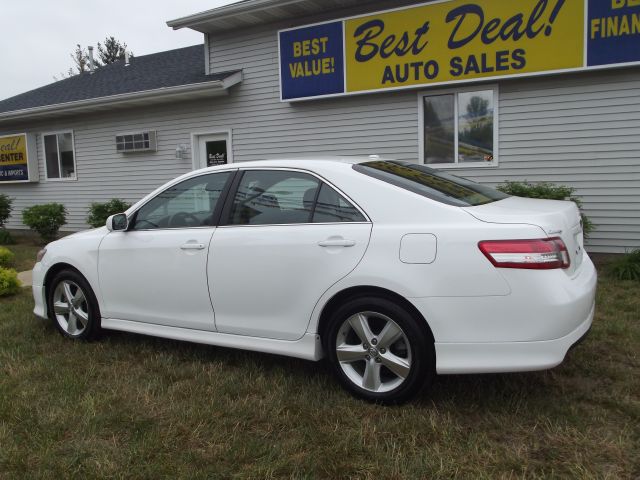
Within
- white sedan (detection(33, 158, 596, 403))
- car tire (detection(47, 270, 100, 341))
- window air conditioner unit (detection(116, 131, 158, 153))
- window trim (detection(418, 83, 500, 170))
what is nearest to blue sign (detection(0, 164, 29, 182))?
window air conditioner unit (detection(116, 131, 158, 153))

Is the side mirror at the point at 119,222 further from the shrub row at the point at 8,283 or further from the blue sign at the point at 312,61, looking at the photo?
the blue sign at the point at 312,61

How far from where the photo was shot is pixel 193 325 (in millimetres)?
4016

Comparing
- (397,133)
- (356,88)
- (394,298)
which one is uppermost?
(356,88)

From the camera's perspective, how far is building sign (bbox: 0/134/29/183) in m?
13.9

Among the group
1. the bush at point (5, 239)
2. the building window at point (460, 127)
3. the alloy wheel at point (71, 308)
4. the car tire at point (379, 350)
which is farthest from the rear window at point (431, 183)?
the bush at point (5, 239)

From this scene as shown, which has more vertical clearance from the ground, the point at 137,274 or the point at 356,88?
the point at 356,88

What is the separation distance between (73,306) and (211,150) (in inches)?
277

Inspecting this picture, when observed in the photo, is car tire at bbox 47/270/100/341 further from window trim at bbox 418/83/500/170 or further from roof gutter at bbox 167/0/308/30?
roof gutter at bbox 167/0/308/30

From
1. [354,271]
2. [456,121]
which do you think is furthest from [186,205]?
[456,121]

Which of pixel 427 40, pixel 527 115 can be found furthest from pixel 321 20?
pixel 527 115

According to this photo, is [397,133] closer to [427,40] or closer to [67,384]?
[427,40]

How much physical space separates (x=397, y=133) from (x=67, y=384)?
22.1 ft

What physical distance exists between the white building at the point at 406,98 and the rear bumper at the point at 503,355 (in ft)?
18.5

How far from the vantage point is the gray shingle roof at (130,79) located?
11828 mm
